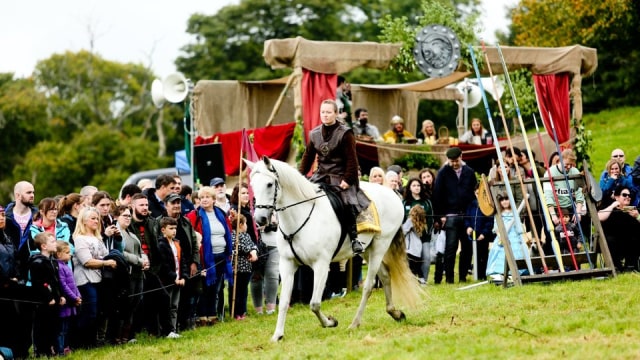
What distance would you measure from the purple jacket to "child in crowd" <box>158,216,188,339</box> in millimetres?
1532

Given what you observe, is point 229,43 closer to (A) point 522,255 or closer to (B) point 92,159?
(B) point 92,159

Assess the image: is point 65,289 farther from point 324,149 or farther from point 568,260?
point 568,260

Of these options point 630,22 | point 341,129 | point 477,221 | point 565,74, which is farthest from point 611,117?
point 341,129

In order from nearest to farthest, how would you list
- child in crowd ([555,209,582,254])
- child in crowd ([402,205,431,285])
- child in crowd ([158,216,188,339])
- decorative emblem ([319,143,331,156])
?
decorative emblem ([319,143,331,156]) → child in crowd ([158,216,188,339]) → child in crowd ([555,209,582,254]) → child in crowd ([402,205,431,285])

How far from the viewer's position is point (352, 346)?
32.4 feet

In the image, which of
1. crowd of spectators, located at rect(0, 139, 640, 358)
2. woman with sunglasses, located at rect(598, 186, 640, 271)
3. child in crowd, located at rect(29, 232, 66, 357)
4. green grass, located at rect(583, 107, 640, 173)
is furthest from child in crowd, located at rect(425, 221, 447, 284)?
green grass, located at rect(583, 107, 640, 173)

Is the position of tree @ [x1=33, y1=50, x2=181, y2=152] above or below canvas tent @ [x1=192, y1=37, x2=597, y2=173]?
above

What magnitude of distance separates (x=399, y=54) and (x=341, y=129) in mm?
9355

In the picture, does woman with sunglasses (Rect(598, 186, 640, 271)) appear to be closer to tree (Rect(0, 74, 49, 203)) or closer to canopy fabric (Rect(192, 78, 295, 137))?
canopy fabric (Rect(192, 78, 295, 137))

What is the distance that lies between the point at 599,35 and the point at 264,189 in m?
32.5

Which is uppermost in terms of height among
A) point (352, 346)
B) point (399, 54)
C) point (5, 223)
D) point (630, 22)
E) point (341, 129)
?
point (630, 22)

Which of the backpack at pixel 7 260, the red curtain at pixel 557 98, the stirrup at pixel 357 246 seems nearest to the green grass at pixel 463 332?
the stirrup at pixel 357 246

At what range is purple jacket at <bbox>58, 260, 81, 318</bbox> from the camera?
438 inches

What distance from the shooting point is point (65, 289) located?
11.1 m
